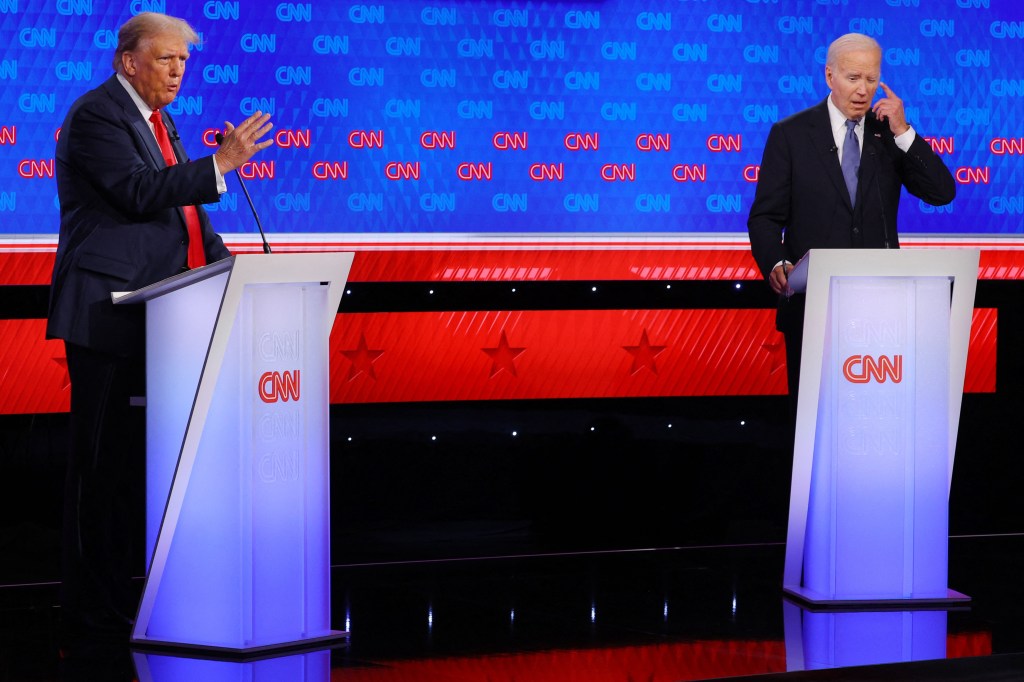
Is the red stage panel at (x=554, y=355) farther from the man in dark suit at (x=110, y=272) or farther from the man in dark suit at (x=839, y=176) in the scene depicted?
the man in dark suit at (x=110, y=272)

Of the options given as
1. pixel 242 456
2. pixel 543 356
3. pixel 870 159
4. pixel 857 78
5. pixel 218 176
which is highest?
pixel 857 78

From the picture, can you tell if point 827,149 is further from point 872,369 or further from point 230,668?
point 230,668

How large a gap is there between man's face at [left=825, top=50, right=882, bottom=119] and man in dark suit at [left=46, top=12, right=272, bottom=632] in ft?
6.30

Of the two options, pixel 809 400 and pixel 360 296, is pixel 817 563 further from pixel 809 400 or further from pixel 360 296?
pixel 360 296

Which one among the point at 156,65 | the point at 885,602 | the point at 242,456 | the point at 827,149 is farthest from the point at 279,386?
the point at 827,149

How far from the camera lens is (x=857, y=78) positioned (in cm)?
434

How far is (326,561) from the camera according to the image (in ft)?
11.7

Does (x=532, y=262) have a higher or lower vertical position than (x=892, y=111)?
lower

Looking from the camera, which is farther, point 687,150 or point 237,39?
point 687,150

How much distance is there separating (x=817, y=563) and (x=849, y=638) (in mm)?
440

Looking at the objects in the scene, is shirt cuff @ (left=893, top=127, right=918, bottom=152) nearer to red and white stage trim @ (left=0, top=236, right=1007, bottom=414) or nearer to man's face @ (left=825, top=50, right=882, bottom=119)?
man's face @ (left=825, top=50, right=882, bottom=119)

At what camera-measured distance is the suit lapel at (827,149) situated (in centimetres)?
436

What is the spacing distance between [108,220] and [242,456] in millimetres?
770

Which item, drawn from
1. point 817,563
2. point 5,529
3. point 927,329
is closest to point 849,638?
point 817,563
